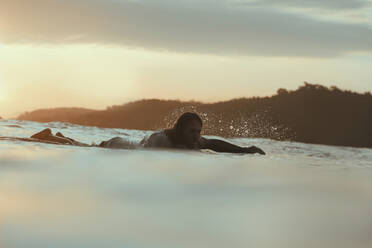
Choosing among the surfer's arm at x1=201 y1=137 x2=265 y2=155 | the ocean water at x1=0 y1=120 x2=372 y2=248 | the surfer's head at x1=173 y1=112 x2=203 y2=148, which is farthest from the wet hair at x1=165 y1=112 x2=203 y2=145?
the ocean water at x1=0 y1=120 x2=372 y2=248

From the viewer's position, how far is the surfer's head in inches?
324

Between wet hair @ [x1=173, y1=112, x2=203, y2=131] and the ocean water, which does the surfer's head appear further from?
the ocean water

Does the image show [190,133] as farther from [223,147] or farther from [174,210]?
[174,210]

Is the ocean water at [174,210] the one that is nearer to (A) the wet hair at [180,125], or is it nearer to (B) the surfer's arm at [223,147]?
(A) the wet hair at [180,125]

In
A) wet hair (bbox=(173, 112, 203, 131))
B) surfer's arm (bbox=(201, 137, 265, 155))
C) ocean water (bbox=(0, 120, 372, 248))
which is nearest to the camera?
ocean water (bbox=(0, 120, 372, 248))

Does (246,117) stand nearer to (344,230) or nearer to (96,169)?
(96,169)

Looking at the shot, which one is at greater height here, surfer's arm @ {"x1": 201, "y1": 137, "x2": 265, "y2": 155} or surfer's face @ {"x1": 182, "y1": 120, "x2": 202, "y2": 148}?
surfer's face @ {"x1": 182, "y1": 120, "x2": 202, "y2": 148}

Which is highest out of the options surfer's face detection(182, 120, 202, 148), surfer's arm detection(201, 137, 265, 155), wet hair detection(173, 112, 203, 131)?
wet hair detection(173, 112, 203, 131)

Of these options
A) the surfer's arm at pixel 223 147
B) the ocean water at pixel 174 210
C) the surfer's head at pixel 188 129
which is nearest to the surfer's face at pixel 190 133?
the surfer's head at pixel 188 129

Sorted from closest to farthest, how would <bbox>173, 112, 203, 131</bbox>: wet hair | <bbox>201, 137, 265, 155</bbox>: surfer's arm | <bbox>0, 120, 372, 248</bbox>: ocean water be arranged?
1. <bbox>0, 120, 372, 248</bbox>: ocean water
2. <bbox>173, 112, 203, 131</bbox>: wet hair
3. <bbox>201, 137, 265, 155</bbox>: surfer's arm

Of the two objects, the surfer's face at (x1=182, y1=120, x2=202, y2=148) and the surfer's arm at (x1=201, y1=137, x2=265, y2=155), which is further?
the surfer's arm at (x1=201, y1=137, x2=265, y2=155)

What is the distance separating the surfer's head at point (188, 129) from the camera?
27.0ft

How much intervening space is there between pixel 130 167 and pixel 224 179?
0.92 metres

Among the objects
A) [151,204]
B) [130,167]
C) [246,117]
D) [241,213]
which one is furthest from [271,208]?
[246,117]
